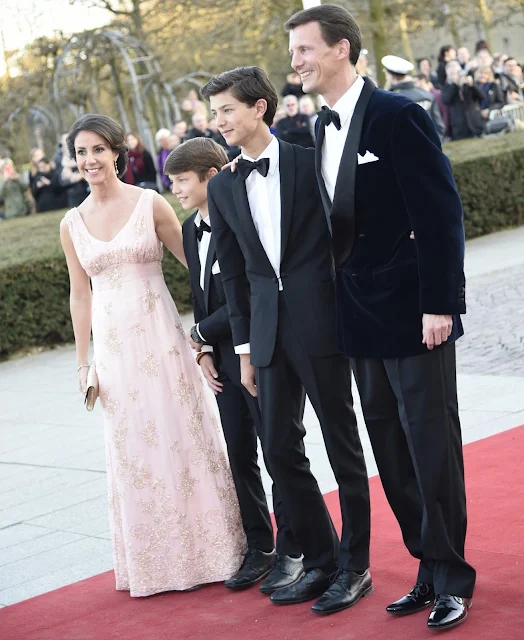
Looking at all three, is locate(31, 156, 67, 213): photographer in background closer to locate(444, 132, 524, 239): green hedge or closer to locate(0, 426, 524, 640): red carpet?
locate(444, 132, 524, 239): green hedge

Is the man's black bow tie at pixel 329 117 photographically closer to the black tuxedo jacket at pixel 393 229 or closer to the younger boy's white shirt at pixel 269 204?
the black tuxedo jacket at pixel 393 229

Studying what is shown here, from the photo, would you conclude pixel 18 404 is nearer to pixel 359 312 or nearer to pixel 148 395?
pixel 148 395

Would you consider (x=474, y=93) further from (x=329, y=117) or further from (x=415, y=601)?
(x=415, y=601)

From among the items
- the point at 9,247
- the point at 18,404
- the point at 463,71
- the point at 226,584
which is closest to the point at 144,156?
the point at 9,247

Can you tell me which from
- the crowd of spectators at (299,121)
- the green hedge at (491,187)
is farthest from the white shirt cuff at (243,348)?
the crowd of spectators at (299,121)

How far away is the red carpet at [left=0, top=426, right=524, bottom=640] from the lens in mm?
4027

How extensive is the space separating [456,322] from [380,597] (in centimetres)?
112

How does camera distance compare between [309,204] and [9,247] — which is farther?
[9,247]

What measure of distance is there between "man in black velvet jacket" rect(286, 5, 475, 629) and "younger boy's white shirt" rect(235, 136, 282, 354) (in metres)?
0.31

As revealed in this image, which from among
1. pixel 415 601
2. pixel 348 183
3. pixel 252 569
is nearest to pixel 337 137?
pixel 348 183

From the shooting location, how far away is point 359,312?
159 inches

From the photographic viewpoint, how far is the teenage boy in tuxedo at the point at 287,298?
433 centimetres

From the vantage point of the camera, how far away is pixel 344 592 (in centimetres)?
433

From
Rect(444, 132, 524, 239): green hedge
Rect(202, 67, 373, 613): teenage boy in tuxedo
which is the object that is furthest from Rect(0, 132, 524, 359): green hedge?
Rect(202, 67, 373, 613): teenage boy in tuxedo
